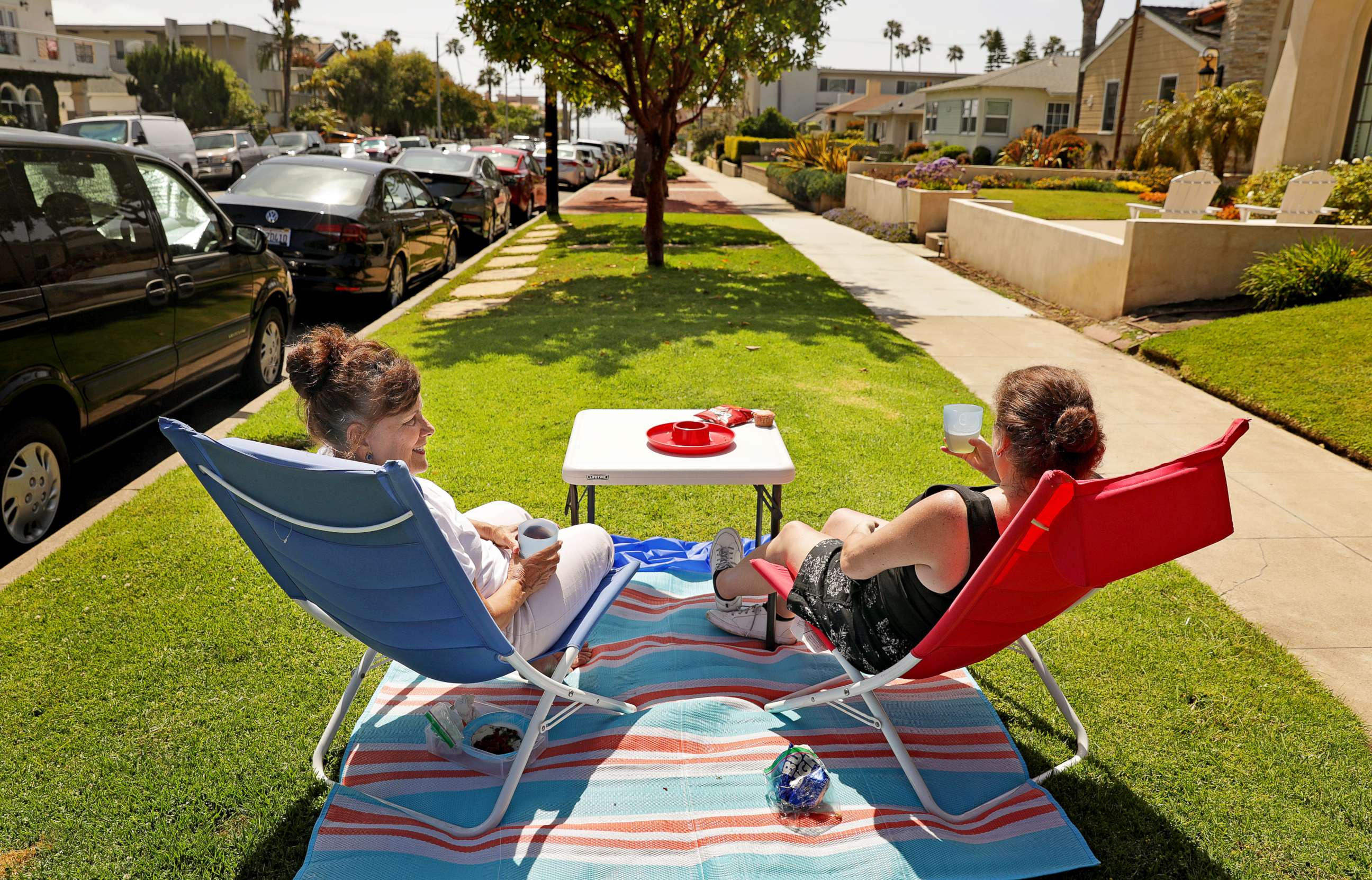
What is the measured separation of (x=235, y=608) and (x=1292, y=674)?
4.18 m

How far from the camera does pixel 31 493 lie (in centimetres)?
430

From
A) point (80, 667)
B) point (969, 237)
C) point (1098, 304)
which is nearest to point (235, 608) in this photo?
point (80, 667)

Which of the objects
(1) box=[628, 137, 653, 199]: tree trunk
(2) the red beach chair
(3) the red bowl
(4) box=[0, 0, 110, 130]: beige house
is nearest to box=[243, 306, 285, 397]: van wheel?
(3) the red bowl

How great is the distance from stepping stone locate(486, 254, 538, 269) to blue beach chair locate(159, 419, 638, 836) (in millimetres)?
11233

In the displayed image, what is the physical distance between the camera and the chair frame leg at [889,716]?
2.67m

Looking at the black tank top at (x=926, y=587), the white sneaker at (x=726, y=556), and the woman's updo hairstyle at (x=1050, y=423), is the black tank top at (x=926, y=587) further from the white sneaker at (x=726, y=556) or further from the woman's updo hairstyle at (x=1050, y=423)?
the white sneaker at (x=726, y=556)

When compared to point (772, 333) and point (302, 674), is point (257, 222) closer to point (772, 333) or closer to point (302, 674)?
point (772, 333)

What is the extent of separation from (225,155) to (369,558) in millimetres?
27712

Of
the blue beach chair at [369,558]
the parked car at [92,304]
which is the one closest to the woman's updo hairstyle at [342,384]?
the blue beach chair at [369,558]

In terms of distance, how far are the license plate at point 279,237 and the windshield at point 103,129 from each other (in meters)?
15.8

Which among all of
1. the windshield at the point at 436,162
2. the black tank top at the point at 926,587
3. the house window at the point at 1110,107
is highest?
the house window at the point at 1110,107

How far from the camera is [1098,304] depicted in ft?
32.9

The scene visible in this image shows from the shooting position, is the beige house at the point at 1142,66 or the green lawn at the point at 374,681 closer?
the green lawn at the point at 374,681

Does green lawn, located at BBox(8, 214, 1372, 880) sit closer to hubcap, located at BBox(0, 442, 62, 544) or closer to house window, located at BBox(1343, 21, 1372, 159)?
hubcap, located at BBox(0, 442, 62, 544)
